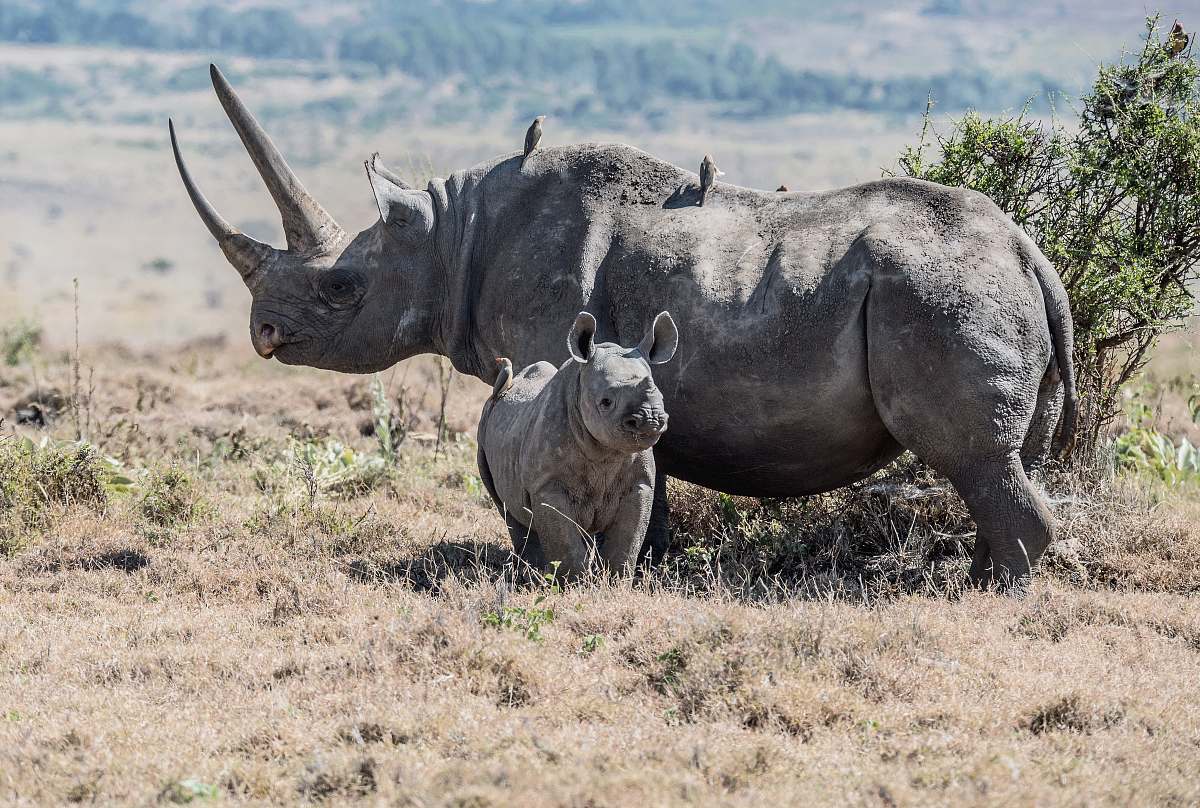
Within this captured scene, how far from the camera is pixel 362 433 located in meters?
13.2

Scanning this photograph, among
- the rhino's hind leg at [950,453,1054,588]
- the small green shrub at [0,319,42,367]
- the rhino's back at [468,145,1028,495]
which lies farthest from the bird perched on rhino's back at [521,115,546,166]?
the small green shrub at [0,319,42,367]

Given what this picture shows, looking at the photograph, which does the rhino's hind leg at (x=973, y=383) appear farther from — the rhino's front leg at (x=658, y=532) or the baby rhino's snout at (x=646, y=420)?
the rhino's front leg at (x=658, y=532)

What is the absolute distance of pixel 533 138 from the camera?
340 inches

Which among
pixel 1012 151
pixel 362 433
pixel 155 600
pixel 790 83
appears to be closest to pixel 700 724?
pixel 155 600

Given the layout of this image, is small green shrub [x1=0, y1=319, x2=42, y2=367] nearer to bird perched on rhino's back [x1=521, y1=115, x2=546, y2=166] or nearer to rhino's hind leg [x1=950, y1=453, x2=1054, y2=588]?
bird perched on rhino's back [x1=521, y1=115, x2=546, y2=166]

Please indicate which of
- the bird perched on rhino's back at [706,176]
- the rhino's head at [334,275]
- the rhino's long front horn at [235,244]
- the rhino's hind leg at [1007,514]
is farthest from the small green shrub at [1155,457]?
the rhino's long front horn at [235,244]

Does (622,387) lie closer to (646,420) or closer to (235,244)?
(646,420)

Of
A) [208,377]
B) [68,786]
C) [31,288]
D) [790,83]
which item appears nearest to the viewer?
[68,786]

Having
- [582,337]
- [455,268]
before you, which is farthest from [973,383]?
[455,268]

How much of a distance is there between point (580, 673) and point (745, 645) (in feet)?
2.36

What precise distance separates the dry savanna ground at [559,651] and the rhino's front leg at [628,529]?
171mm

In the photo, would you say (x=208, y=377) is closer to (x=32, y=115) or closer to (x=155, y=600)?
(x=155, y=600)

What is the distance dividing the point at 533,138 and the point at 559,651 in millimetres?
3397

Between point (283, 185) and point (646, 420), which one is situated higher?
point (283, 185)
